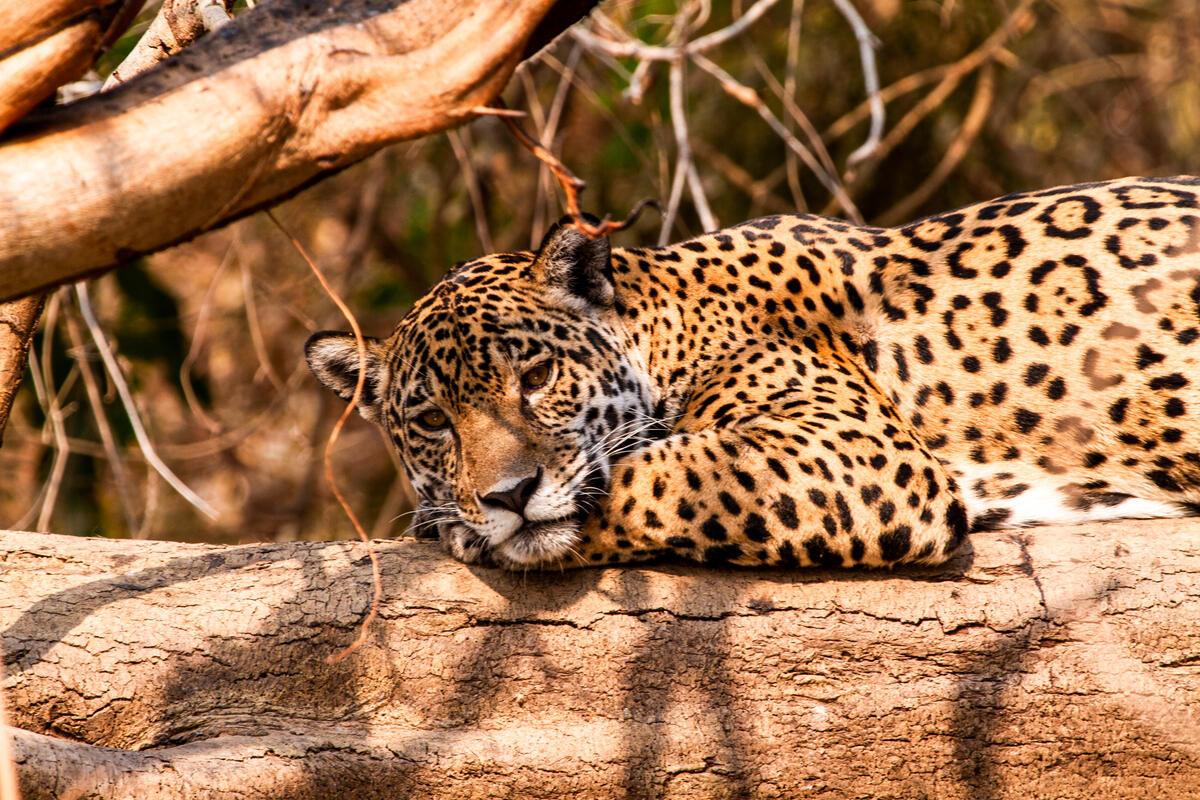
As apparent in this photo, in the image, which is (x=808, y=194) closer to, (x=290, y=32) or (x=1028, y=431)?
(x=1028, y=431)

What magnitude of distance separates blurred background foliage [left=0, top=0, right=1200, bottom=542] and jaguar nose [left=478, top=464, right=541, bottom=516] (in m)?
5.73

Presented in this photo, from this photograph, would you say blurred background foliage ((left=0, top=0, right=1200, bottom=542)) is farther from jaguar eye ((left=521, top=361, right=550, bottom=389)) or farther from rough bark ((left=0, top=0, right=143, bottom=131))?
rough bark ((left=0, top=0, right=143, bottom=131))

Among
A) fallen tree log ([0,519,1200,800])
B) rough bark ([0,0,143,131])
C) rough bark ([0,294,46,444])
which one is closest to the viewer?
rough bark ([0,0,143,131])

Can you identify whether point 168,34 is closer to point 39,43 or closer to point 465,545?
point 39,43

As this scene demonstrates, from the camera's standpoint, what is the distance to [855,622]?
4.49 meters

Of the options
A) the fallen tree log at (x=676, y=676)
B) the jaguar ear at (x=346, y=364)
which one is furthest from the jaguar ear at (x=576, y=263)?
the fallen tree log at (x=676, y=676)

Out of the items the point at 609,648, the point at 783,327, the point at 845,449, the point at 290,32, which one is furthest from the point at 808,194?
the point at 290,32

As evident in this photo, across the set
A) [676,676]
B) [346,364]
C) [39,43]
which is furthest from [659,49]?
[39,43]

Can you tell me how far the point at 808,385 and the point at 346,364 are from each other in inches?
83.2

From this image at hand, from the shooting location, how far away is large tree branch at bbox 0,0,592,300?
2.72 meters

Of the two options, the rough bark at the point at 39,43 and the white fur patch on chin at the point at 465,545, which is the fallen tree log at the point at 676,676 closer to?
the white fur patch on chin at the point at 465,545

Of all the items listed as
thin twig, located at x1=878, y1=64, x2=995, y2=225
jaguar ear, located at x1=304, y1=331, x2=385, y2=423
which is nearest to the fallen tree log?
jaguar ear, located at x1=304, y1=331, x2=385, y2=423

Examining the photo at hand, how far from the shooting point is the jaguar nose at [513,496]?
4.64m

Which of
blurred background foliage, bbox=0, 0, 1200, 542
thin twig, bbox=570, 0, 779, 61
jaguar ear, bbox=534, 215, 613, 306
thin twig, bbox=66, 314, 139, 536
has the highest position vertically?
thin twig, bbox=570, 0, 779, 61
